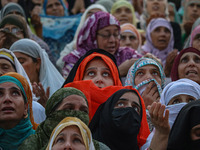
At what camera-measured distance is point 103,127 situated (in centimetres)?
624

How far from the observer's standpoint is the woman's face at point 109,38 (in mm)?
8930

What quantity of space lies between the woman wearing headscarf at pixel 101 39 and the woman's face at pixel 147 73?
1.23 m

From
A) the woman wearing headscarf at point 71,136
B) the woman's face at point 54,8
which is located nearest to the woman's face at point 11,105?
the woman wearing headscarf at point 71,136

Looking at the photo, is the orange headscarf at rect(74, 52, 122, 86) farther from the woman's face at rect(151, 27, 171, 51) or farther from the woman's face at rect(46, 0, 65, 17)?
the woman's face at rect(46, 0, 65, 17)

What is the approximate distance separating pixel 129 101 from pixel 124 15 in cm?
571

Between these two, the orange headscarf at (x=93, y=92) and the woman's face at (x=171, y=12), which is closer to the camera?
the orange headscarf at (x=93, y=92)

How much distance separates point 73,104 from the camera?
241 inches

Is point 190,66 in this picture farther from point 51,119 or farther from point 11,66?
point 51,119

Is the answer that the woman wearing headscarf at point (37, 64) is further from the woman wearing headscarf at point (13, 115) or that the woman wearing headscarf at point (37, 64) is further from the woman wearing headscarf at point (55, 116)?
the woman wearing headscarf at point (55, 116)

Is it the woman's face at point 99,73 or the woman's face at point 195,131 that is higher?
the woman's face at point 99,73

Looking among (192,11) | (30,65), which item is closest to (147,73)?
(30,65)

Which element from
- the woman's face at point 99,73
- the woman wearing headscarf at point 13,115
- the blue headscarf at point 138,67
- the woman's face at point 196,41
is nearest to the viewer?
Answer: the woman wearing headscarf at point 13,115

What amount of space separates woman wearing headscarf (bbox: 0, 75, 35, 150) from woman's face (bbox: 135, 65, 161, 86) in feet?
6.00

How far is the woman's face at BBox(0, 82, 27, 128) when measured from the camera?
612cm
